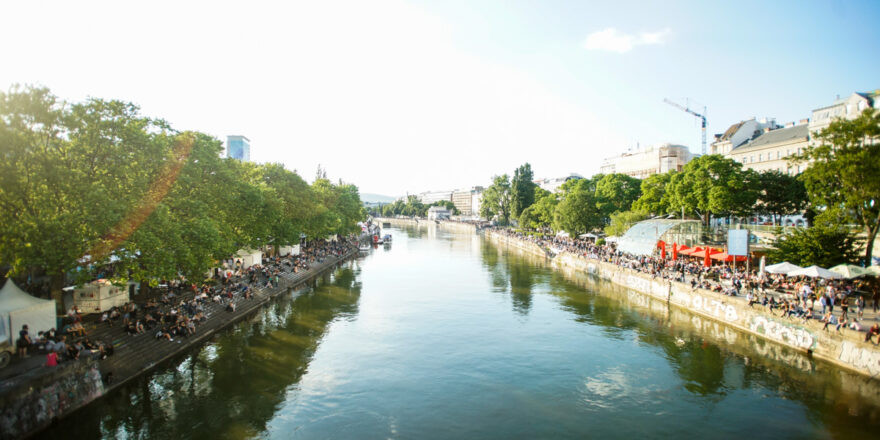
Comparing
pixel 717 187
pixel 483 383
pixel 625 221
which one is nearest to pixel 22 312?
pixel 483 383

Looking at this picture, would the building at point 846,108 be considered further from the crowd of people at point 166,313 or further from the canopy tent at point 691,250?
the crowd of people at point 166,313

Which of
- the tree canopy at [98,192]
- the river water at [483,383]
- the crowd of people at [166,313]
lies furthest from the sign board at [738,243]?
the crowd of people at [166,313]

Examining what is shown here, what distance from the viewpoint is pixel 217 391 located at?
797 inches

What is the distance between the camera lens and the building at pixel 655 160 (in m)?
118

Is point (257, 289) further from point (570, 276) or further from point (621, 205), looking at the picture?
point (621, 205)

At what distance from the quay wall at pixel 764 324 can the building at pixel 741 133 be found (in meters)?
50.6

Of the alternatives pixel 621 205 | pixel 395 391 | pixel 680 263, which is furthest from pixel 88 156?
pixel 621 205

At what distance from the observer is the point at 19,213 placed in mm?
18859

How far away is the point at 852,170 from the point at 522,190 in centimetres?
9440

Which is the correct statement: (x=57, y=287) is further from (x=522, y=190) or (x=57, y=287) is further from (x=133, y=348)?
(x=522, y=190)

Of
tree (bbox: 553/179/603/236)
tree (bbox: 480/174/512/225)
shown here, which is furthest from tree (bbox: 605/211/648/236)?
tree (bbox: 480/174/512/225)

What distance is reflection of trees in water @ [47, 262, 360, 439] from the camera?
16.9 m

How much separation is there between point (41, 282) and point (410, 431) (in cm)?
2564

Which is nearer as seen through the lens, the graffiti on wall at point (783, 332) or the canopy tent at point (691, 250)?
the graffiti on wall at point (783, 332)
